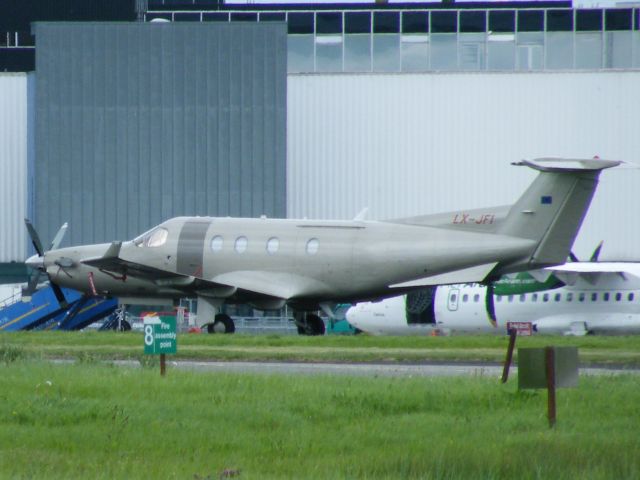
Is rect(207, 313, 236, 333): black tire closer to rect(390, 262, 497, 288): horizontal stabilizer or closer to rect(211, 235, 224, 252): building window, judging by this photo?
rect(211, 235, 224, 252): building window

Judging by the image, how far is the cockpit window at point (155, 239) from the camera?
38.6m

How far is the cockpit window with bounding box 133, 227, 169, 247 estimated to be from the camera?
38644 mm

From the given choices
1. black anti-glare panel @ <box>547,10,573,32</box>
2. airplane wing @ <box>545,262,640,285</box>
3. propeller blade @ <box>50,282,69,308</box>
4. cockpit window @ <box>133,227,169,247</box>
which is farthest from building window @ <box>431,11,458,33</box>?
cockpit window @ <box>133,227,169,247</box>

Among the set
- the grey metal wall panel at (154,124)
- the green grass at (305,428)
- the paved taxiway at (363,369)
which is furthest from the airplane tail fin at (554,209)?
the grey metal wall panel at (154,124)

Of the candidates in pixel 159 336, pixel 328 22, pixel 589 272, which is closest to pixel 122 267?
pixel 589 272

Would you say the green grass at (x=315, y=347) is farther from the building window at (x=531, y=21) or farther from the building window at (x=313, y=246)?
the building window at (x=531, y=21)

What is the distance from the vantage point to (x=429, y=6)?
71.9 m

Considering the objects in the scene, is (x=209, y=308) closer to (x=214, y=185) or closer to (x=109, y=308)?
(x=109, y=308)

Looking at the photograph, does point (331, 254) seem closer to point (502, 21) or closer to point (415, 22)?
point (415, 22)

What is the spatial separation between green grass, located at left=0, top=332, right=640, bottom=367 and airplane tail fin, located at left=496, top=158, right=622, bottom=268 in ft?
10.2

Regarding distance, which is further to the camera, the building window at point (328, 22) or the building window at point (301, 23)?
the building window at point (301, 23)

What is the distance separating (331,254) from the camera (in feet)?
121

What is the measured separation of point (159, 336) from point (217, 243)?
18.9 m

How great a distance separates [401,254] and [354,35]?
3368cm
